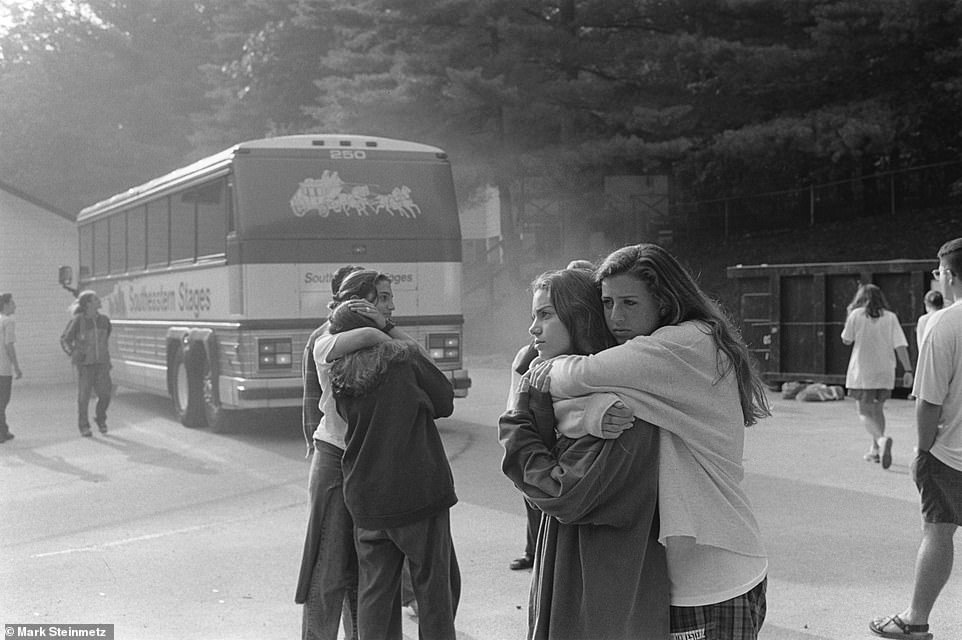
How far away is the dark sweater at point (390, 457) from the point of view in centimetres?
482

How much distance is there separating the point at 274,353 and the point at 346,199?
76.7 inches

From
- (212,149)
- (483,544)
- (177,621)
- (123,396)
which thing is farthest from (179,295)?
(212,149)

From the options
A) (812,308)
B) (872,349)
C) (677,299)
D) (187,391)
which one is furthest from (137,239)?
(677,299)

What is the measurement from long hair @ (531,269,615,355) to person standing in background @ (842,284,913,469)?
8.40 meters

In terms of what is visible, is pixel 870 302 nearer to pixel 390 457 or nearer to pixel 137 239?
pixel 390 457

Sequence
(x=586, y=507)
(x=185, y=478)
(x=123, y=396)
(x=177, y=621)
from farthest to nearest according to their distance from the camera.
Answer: (x=123, y=396), (x=185, y=478), (x=177, y=621), (x=586, y=507)

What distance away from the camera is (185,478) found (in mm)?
11219

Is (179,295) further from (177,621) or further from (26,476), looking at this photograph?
(177,621)

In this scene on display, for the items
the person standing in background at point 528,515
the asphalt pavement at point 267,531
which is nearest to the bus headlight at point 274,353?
the asphalt pavement at point 267,531

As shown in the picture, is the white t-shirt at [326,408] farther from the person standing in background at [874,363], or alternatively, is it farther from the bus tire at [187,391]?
the bus tire at [187,391]

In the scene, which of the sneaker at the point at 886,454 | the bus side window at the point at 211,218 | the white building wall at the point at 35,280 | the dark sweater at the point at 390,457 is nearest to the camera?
the dark sweater at the point at 390,457

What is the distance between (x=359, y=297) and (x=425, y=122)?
2251 cm

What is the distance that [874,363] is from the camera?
11.1m

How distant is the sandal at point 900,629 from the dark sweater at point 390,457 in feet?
7.56
